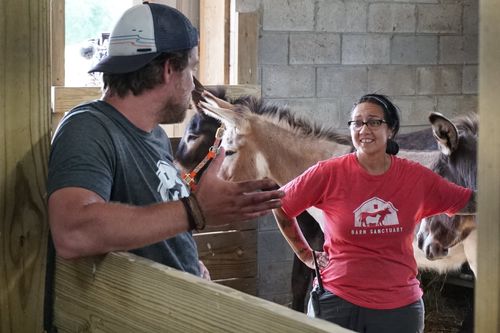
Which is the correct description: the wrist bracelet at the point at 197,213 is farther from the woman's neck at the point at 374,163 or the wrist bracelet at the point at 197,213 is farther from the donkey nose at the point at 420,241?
the donkey nose at the point at 420,241

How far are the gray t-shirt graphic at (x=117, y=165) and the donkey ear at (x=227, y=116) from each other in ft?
8.75

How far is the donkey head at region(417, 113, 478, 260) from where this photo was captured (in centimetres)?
415

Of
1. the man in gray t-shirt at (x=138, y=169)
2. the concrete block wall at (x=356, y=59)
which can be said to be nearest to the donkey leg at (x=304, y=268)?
the concrete block wall at (x=356, y=59)

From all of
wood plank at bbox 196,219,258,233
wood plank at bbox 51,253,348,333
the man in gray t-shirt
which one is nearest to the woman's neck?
the man in gray t-shirt

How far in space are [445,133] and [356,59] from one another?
1.69m

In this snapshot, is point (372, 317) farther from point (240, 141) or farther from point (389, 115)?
point (240, 141)

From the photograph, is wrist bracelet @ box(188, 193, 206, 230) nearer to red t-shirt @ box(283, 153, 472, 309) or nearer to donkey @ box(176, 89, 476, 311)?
red t-shirt @ box(283, 153, 472, 309)

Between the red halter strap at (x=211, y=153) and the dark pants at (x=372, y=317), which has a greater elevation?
the red halter strap at (x=211, y=153)

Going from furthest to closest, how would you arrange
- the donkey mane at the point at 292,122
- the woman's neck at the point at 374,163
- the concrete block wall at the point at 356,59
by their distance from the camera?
the concrete block wall at the point at 356,59, the donkey mane at the point at 292,122, the woman's neck at the point at 374,163

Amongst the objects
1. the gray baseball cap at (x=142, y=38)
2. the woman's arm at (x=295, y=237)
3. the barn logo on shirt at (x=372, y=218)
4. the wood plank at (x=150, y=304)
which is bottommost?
the woman's arm at (x=295, y=237)

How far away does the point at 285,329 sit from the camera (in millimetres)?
1077

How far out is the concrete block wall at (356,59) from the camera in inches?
217

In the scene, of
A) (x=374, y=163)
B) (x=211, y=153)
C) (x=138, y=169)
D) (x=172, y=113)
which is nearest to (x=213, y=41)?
(x=211, y=153)

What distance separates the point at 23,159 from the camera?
64.4 inches
